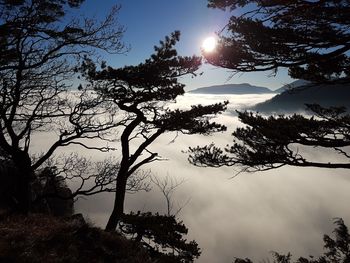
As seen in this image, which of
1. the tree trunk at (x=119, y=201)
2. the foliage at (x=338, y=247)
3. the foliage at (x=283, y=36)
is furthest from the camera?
the foliage at (x=338, y=247)

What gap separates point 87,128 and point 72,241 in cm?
503

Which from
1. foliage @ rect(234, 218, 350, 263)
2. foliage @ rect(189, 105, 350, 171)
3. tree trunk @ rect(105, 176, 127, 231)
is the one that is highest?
foliage @ rect(189, 105, 350, 171)

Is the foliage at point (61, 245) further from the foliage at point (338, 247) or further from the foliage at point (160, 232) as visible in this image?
the foliage at point (338, 247)

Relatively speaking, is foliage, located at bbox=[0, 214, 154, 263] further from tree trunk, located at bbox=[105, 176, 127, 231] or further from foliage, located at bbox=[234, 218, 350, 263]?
foliage, located at bbox=[234, 218, 350, 263]

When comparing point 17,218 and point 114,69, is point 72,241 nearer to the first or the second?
point 17,218

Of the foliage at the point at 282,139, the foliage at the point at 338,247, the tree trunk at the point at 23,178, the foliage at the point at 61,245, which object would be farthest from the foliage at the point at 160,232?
the foliage at the point at 338,247

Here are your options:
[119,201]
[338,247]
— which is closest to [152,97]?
[119,201]

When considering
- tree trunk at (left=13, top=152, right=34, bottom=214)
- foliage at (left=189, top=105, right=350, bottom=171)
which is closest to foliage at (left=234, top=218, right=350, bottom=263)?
foliage at (left=189, top=105, right=350, bottom=171)

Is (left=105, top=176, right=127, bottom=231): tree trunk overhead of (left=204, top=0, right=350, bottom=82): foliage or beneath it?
beneath

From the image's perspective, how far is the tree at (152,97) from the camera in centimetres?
1077

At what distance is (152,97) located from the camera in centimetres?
1121

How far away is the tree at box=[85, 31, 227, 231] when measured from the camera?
35.3 ft

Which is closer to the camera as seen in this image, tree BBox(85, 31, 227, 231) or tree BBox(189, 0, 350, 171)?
tree BBox(189, 0, 350, 171)

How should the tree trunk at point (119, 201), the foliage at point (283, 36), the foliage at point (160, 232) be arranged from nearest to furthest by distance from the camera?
the foliage at point (283, 36) < the foliage at point (160, 232) < the tree trunk at point (119, 201)
